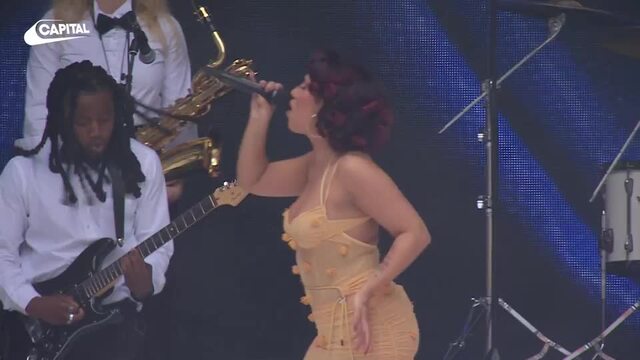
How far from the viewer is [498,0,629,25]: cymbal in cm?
626

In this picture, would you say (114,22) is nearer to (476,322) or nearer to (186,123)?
(186,123)

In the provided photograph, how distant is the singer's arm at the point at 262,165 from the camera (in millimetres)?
6078

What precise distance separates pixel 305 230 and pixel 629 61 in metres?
1.92

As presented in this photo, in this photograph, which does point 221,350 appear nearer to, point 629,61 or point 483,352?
point 483,352

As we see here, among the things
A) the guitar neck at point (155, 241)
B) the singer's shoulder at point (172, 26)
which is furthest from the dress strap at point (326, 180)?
the singer's shoulder at point (172, 26)

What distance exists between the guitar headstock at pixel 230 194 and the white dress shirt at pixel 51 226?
245 mm

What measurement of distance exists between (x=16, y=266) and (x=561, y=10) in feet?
9.04

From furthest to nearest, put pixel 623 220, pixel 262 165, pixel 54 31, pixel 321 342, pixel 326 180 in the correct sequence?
1. pixel 623 220
2. pixel 54 31
3. pixel 262 165
4. pixel 326 180
5. pixel 321 342

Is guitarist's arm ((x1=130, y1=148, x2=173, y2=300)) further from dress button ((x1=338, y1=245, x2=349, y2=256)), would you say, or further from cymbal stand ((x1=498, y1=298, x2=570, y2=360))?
cymbal stand ((x1=498, y1=298, x2=570, y2=360))

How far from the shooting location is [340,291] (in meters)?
5.70

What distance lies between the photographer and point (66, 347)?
6.12 meters

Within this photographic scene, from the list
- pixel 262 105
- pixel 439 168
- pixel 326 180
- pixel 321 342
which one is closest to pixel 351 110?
pixel 326 180

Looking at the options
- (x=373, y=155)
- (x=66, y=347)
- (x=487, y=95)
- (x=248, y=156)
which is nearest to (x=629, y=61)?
(x=487, y=95)

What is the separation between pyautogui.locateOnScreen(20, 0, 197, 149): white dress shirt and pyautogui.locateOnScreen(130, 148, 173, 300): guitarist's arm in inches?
10.1
